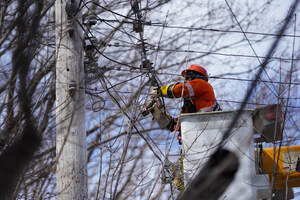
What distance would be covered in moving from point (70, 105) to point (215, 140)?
1.57m

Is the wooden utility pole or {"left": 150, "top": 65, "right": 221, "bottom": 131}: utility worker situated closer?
the wooden utility pole

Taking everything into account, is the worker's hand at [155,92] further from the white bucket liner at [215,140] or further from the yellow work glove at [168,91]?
the white bucket liner at [215,140]

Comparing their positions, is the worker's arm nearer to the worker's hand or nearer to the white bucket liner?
the worker's hand

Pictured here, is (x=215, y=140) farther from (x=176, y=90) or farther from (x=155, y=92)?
(x=155, y=92)

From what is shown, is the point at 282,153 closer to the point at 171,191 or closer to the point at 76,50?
the point at 171,191

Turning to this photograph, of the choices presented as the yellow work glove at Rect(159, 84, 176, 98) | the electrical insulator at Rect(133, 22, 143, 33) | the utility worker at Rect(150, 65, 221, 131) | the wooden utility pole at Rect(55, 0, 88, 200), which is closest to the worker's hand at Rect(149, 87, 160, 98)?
the utility worker at Rect(150, 65, 221, 131)

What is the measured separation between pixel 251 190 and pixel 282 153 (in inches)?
37.8

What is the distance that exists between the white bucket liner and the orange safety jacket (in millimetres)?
656

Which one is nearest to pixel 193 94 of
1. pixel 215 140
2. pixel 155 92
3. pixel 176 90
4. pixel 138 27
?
pixel 176 90

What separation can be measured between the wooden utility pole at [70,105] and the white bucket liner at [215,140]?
110 cm

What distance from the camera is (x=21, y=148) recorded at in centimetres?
230

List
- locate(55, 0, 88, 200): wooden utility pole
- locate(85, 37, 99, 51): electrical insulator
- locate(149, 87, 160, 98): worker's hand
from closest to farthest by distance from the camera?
locate(55, 0, 88, 200): wooden utility pole → locate(85, 37, 99, 51): electrical insulator → locate(149, 87, 160, 98): worker's hand

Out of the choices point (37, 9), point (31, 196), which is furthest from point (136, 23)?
point (37, 9)

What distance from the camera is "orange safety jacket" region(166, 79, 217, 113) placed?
6.11 meters
